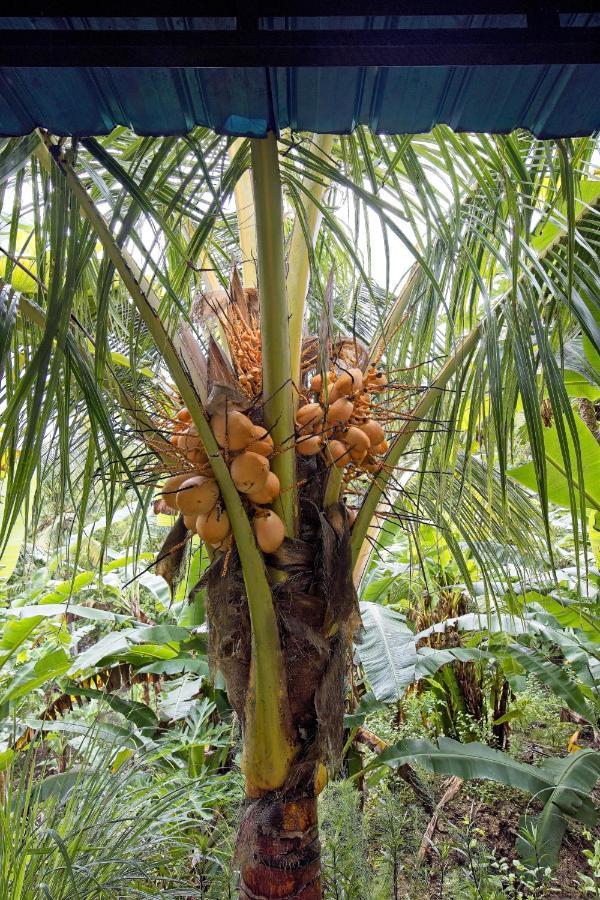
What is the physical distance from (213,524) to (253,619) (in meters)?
0.26

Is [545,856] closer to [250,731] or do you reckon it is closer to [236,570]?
[250,731]

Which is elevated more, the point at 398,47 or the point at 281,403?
the point at 398,47

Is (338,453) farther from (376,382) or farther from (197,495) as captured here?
(197,495)

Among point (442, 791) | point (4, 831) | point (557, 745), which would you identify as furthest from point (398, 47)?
point (557, 745)

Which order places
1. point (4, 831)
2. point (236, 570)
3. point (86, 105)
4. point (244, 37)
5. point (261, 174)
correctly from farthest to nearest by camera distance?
point (4, 831)
point (236, 570)
point (261, 174)
point (86, 105)
point (244, 37)

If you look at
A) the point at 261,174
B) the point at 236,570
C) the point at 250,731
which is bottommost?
the point at 250,731

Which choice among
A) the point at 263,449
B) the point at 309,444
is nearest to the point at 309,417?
the point at 309,444

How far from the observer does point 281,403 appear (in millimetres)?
1518

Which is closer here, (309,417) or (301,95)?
(301,95)

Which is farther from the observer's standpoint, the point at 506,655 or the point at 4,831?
the point at 506,655

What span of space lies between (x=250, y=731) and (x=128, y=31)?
149 centimetres

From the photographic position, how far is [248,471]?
1.42m

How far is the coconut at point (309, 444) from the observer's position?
159 centimetres

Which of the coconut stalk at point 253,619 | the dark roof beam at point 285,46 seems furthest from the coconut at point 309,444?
the dark roof beam at point 285,46
